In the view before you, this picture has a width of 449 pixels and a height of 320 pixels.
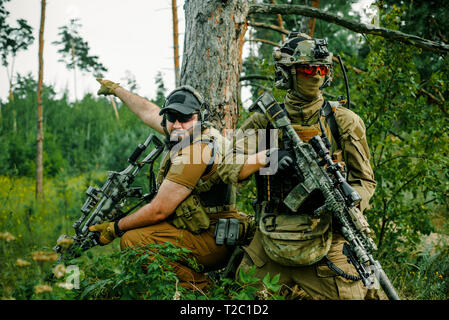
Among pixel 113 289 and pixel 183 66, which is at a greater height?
pixel 183 66

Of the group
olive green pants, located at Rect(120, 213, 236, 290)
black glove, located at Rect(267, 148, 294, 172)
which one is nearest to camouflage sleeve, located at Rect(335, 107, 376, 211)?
black glove, located at Rect(267, 148, 294, 172)

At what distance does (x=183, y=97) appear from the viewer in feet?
10.2

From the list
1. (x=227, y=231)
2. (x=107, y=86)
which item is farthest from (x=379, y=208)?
(x=107, y=86)

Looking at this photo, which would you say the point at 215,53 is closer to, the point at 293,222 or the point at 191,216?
the point at 191,216

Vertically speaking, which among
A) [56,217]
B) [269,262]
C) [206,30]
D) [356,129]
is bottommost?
[56,217]

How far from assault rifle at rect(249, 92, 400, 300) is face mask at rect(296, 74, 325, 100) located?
0.95 ft

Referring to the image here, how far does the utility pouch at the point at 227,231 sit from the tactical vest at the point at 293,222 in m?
0.25

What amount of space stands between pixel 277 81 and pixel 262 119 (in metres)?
0.32

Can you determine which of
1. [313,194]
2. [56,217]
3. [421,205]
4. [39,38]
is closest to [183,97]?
[313,194]

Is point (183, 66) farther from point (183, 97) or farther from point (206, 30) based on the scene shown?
point (183, 97)

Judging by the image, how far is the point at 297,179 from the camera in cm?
270

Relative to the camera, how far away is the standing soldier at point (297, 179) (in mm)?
2570

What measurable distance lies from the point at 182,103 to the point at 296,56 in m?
1.02

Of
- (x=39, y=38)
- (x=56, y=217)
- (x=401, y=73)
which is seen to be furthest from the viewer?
(x=39, y=38)
